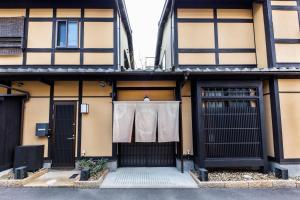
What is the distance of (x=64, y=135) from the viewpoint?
22.3 feet

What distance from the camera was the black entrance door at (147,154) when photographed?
23.3 feet

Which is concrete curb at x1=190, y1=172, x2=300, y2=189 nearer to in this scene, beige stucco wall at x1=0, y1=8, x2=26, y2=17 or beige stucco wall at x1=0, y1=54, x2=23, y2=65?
beige stucco wall at x1=0, y1=54, x2=23, y2=65

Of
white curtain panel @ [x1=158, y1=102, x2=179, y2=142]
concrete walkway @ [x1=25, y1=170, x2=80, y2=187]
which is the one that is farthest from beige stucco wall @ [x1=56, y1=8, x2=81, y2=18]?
concrete walkway @ [x1=25, y1=170, x2=80, y2=187]

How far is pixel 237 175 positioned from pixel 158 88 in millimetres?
3648

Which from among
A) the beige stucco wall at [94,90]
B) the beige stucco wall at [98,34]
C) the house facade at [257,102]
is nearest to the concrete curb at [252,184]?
the house facade at [257,102]

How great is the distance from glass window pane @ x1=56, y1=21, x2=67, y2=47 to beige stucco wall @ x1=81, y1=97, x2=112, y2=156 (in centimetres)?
230

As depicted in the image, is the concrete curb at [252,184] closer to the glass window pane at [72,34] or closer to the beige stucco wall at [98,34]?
the beige stucco wall at [98,34]

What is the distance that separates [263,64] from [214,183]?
4.43 m

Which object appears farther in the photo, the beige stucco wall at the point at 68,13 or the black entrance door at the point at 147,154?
the beige stucco wall at the point at 68,13

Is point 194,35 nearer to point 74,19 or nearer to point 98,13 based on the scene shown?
point 98,13

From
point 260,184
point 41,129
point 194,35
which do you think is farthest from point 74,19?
point 260,184

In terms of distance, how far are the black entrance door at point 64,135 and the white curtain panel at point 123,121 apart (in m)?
1.58

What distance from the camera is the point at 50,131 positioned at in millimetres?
6770

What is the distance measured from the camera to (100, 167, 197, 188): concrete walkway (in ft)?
17.3
